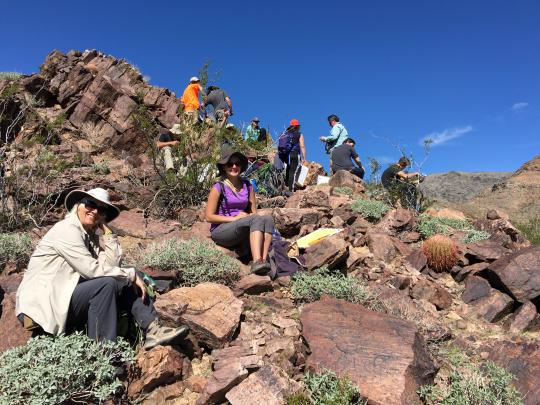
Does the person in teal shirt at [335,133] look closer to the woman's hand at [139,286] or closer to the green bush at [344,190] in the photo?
the green bush at [344,190]

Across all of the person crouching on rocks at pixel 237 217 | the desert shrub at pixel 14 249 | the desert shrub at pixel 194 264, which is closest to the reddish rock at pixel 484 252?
the person crouching on rocks at pixel 237 217

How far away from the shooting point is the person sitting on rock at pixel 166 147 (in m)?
9.87

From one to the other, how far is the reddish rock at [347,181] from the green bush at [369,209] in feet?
7.34

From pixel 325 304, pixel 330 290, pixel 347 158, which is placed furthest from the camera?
pixel 347 158

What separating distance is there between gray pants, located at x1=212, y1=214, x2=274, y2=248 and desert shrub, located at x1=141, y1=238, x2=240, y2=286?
52 cm

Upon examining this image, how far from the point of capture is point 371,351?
395cm

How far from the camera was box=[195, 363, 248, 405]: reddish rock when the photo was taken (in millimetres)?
3463

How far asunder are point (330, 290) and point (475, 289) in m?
2.72

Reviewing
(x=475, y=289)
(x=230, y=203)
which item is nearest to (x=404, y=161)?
(x=475, y=289)

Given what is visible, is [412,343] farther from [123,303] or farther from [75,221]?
[75,221]

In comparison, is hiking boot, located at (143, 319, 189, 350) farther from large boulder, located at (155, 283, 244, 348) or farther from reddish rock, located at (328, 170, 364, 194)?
reddish rock, located at (328, 170, 364, 194)

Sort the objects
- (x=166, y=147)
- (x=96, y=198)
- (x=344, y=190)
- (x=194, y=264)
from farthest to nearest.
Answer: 1. (x=344, y=190)
2. (x=166, y=147)
3. (x=194, y=264)
4. (x=96, y=198)

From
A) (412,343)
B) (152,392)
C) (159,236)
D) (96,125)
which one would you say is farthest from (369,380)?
(96,125)

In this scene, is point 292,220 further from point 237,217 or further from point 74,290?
point 74,290
